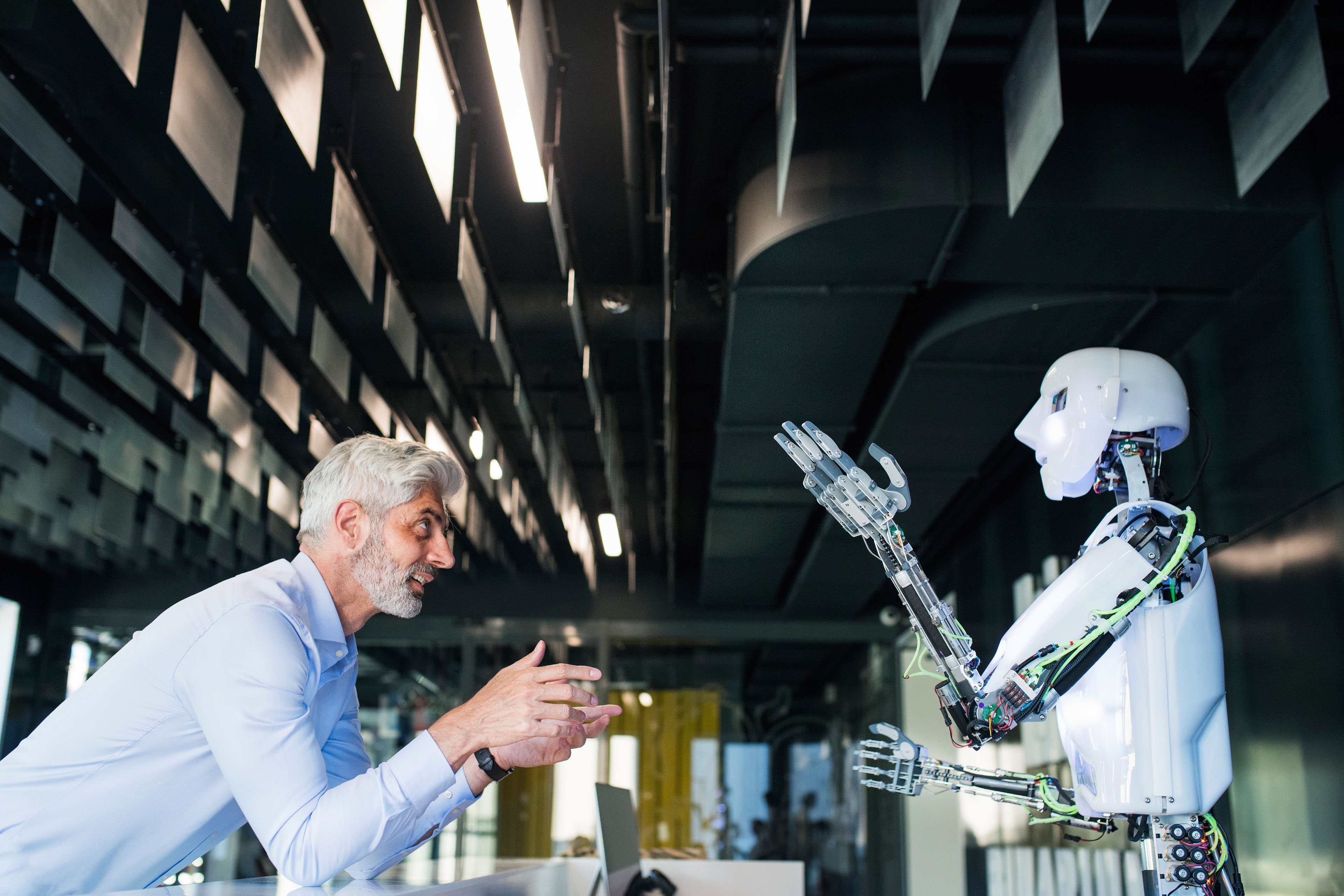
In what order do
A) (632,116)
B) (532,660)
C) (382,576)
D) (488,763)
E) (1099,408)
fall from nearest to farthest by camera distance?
(488,763), (532,660), (382,576), (1099,408), (632,116)

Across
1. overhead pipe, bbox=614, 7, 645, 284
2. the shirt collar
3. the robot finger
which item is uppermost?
overhead pipe, bbox=614, 7, 645, 284

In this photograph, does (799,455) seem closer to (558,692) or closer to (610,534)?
(558,692)

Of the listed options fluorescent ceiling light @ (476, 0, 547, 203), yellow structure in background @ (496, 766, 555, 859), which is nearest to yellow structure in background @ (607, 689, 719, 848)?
yellow structure in background @ (496, 766, 555, 859)

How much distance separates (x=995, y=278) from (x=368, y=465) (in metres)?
2.88

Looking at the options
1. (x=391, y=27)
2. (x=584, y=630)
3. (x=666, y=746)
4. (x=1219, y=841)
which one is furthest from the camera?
(x=584, y=630)

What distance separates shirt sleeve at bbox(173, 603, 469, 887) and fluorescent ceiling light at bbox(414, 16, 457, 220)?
2.03 meters

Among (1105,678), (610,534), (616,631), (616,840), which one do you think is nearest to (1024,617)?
(1105,678)

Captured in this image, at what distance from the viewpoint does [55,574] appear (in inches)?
412

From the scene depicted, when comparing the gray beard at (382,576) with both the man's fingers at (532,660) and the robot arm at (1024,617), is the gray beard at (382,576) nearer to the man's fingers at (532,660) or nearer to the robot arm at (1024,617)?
the man's fingers at (532,660)

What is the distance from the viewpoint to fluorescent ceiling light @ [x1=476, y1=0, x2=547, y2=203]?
2605 mm

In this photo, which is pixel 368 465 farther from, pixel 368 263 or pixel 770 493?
pixel 770 493

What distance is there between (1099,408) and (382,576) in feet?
5.66

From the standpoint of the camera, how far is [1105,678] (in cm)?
243

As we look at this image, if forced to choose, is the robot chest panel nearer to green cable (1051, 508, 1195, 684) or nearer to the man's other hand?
green cable (1051, 508, 1195, 684)
